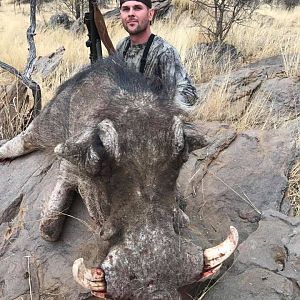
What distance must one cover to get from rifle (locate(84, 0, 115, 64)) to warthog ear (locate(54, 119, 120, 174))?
269cm

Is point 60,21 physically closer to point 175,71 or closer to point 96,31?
point 96,31

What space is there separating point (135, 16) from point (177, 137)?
222 centimetres

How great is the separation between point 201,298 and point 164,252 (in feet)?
2.98

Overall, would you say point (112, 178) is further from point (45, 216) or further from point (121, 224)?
point (45, 216)

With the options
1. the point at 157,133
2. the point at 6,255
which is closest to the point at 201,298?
the point at 157,133

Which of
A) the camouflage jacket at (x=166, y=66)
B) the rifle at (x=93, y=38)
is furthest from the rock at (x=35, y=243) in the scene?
the rifle at (x=93, y=38)

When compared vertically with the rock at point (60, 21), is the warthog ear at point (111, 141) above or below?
above

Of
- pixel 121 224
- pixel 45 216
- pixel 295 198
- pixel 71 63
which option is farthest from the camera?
pixel 71 63

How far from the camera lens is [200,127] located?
5.50 m

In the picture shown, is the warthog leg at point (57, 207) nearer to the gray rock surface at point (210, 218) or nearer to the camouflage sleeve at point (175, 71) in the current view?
the gray rock surface at point (210, 218)

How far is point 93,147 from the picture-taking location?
3.15 meters

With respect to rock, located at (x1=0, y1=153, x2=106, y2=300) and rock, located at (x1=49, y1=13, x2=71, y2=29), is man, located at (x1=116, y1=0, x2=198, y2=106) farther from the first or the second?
rock, located at (x1=49, y1=13, x2=71, y2=29)

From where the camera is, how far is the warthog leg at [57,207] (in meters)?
4.07

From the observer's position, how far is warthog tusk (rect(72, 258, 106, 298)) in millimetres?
2801
